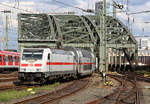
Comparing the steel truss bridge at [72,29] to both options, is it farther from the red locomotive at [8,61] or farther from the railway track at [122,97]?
the railway track at [122,97]

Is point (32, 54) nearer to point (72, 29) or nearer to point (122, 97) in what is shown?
point (122, 97)

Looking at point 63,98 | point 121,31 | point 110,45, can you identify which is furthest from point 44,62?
point 121,31

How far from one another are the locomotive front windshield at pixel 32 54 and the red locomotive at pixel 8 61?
579 inches

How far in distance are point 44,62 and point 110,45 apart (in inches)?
2028

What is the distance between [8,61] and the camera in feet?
123

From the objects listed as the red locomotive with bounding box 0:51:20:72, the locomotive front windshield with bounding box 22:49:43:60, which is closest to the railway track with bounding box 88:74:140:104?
the locomotive front windshield with bounding box 22:49:43:60

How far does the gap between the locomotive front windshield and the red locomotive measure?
48.2 feet

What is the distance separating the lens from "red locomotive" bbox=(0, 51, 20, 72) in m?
35.5

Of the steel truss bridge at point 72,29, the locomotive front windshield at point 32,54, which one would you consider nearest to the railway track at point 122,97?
the locomotive front windshield at point 32,54

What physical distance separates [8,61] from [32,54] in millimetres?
17035

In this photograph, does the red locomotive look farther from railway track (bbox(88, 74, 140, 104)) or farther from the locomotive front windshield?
railway track (bbox(88, 74, 140, 104))

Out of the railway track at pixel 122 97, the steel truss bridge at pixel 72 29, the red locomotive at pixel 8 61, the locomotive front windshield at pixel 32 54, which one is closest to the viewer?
the railway track at pixel 122 97

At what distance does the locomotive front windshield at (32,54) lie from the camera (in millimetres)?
21281

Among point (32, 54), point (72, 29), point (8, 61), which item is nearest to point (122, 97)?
point (32, 54)
